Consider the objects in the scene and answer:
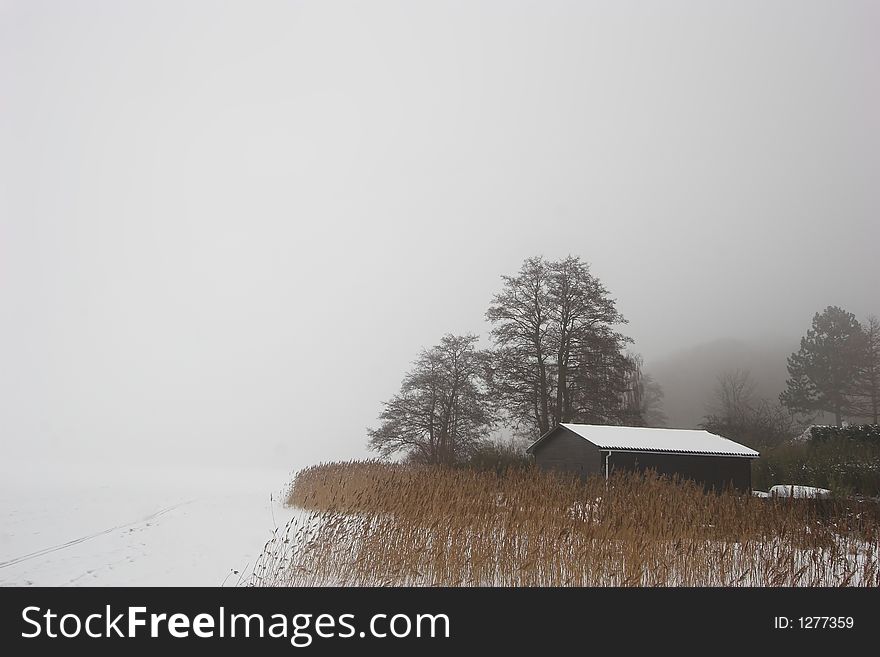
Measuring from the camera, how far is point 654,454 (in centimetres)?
1873

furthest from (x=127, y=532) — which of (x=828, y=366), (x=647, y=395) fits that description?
(x=828, y=366)

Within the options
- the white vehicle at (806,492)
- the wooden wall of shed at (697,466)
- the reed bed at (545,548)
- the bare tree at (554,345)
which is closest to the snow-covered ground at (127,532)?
the reed bed at (545,548)

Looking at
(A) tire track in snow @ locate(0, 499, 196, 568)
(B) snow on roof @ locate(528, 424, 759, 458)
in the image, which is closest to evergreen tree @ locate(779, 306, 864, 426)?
(B) snow on roof @ locate(528, 424, 759, 458)

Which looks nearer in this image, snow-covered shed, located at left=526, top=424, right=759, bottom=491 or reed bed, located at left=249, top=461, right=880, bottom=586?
reed bed, located at left=249, top=461, right=880, bottom=586

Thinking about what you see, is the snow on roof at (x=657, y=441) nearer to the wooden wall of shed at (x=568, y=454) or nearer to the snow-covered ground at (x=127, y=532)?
the wooden wall of shed at (x=568, y=454)

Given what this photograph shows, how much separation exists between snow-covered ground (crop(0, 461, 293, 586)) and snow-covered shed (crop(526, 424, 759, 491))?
35.2 feet

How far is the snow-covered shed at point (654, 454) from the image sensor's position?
60.5ft

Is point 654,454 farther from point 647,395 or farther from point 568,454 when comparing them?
point 647,395

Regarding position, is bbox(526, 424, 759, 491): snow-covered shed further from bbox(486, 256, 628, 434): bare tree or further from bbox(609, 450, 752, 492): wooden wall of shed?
bbox(486, 256, 628, 434): bare tree

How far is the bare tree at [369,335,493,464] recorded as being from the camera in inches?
1179

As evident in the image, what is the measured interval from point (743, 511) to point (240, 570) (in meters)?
6.63

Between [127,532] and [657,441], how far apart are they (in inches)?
679
